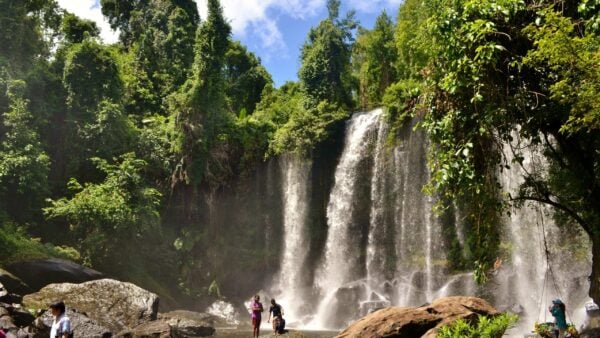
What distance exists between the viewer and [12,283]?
14.8 metres

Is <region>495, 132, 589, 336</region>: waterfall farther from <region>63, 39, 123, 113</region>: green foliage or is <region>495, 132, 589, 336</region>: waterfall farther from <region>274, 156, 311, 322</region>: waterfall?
<region>63, 39, 123, 113</region>: green foliage

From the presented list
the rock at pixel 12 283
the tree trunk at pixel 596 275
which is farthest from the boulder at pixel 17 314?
the tree trunk at pixel 596 275

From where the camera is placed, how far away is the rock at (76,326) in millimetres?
11984

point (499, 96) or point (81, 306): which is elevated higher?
point (499, 96)

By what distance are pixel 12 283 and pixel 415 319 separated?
12221 mm

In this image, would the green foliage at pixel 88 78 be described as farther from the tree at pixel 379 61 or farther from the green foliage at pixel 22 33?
the tree at pixel 379 61

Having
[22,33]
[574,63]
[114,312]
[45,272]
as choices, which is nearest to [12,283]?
[45,272]

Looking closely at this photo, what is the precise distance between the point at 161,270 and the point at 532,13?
21.7m

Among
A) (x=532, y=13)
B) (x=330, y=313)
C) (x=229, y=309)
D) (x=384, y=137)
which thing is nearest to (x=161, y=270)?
(x=229, y=309)

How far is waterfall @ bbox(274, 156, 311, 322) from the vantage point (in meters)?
24.8

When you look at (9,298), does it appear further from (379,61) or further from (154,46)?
(379,61)

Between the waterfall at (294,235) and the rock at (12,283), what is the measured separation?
475 inches

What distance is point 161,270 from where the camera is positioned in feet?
81.4

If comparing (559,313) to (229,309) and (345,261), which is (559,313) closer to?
(345,261)
